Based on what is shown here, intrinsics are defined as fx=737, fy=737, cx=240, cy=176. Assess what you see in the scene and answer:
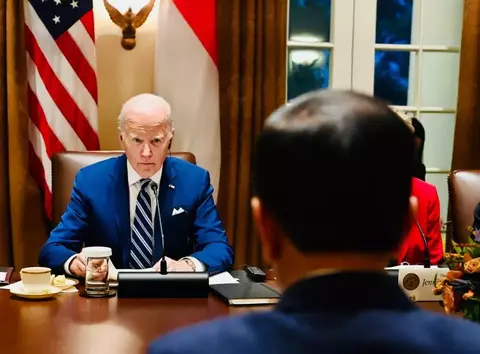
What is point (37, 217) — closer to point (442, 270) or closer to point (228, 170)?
point (228, 170)

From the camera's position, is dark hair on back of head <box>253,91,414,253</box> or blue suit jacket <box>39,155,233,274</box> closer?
dark hair on back of head <box>253,91,414,253</box>

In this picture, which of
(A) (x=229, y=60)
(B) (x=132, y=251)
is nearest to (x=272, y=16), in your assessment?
(A) (x=229, y=60)

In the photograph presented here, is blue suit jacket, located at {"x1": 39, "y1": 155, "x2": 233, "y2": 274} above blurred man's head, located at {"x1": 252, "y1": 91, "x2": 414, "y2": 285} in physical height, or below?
below

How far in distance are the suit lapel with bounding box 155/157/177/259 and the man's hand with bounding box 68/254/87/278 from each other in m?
0.40

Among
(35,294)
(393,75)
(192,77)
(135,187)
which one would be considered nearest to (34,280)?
(35,294)

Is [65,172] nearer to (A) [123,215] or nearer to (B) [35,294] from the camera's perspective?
(A) [123,215]

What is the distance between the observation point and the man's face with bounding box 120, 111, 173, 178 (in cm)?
265

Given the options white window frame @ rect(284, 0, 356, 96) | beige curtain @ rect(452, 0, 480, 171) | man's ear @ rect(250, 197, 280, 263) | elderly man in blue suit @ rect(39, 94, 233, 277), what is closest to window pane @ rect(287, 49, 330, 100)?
white window frame @ rect(284, 0, 356, 96)

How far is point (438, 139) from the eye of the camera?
13.6ft

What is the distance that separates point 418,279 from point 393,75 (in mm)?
2281

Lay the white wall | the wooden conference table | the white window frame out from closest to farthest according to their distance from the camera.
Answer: the wooden conference table
the white wall
the white window frame

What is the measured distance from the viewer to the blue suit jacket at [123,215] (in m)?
2.59

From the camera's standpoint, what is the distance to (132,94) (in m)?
3.73

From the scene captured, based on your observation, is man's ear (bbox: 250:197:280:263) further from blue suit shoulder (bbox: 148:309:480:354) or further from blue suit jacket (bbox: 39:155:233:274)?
blue suit jacket (bbox: 39:155:233:274)
